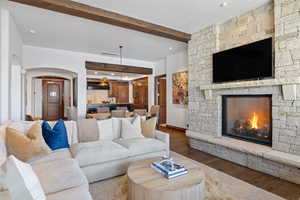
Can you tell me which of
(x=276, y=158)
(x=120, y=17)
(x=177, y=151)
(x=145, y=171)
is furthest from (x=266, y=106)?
(x=120, y=17)

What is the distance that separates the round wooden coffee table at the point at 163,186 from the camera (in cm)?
147

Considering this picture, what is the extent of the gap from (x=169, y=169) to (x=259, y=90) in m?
2.23

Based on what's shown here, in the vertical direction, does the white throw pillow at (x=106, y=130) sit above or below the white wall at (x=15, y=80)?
below

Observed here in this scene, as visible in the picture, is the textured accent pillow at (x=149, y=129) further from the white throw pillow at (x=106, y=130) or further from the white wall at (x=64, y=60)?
the white wall at (x=64, y=60)

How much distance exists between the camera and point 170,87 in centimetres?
646

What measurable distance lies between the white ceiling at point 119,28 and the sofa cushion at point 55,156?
2.48 m

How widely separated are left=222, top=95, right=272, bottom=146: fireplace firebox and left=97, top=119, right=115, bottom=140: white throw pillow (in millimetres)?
2421

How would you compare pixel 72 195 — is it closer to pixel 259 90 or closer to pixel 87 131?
pixel 87 131

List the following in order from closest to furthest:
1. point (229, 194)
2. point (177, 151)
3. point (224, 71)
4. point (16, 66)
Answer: point (229, 194) < point (224, 71) < point (177, 151) < point (16, 66)

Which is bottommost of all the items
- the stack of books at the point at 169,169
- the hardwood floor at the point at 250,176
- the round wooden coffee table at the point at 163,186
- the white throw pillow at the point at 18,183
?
the hardwood floor at the point at 250,176

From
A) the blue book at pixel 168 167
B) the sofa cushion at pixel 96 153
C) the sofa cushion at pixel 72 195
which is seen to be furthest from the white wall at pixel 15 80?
the blue book at pixel 168 167

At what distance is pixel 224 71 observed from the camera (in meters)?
3.44

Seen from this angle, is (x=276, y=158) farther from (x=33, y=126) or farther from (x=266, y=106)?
(x=33, y=126)

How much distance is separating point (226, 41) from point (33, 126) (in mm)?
3972
